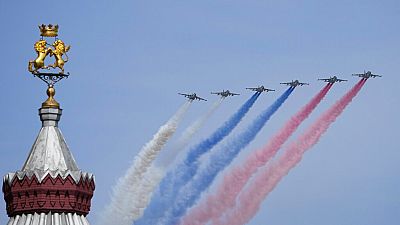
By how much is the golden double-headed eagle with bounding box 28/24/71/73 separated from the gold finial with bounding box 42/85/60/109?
1099 mm

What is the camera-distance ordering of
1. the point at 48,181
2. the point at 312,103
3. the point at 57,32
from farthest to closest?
the point at 312,103 → the point at 57,32 → the point at 48,181

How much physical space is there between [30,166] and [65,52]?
242 inches

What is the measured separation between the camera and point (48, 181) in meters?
64.1

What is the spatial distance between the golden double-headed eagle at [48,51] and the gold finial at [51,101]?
1.10 meters

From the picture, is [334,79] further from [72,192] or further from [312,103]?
[72,192]

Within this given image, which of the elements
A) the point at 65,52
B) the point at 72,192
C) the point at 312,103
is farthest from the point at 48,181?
the point at 312,103

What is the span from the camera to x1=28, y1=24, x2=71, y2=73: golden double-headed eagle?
6700 cm

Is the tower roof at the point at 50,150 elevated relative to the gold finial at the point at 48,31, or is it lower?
lower

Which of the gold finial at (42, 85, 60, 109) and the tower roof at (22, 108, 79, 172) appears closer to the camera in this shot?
the tower roof at (22, 108, 79, 172)

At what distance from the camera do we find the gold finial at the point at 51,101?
6644cm

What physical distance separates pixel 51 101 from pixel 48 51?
2.75 meters

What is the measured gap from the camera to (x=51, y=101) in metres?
66.6

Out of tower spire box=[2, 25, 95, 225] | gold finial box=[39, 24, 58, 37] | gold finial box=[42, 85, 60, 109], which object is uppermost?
gold finial box=[39, 24, 58, 37]

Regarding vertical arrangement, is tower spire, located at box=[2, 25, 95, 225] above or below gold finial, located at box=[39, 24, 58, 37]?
below
